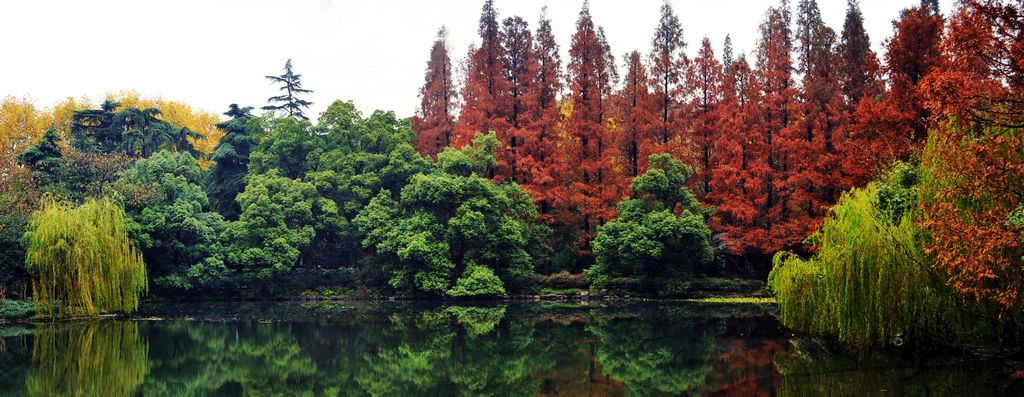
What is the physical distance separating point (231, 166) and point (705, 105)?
26.6 metres

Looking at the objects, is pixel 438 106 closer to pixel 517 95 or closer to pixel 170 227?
pixel 517 95

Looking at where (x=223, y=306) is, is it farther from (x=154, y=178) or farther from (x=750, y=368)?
(x=750, y=368)

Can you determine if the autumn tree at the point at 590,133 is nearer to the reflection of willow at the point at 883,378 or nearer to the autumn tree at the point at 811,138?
the autumn tree at the point at 811,138

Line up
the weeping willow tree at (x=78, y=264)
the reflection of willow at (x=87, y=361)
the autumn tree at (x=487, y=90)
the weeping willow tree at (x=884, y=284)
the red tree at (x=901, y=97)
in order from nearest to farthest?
the weeping willow tree at (x=884, y=284) < the reflection of willow at (x=87, y=361) < the weeping willow tree at (x=78, y=264) < the red tree at (x=901, y=97) < the autumn tree at (x=487, y=90)

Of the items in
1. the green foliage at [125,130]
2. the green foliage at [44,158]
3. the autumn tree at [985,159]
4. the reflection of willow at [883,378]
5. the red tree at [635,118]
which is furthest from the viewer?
the green foliage at [125,130]

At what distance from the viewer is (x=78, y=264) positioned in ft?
80.5

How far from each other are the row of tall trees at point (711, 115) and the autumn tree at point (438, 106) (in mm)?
117

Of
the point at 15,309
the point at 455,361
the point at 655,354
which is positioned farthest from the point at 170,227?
the point at 655,354

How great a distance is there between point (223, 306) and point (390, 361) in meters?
17.5

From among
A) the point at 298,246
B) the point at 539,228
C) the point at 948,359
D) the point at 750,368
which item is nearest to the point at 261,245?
the point at 298,246

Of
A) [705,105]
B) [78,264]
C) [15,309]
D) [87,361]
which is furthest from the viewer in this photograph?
[705,105]

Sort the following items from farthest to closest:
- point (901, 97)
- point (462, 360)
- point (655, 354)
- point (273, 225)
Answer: point (273, 225), point (901, 97), point (655, 354), point (462, 360)

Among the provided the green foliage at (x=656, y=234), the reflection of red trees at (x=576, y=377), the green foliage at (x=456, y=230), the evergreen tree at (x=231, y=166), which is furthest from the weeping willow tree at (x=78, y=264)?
the green foliage at (x=656, y=234)

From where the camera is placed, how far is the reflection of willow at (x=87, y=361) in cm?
1332
